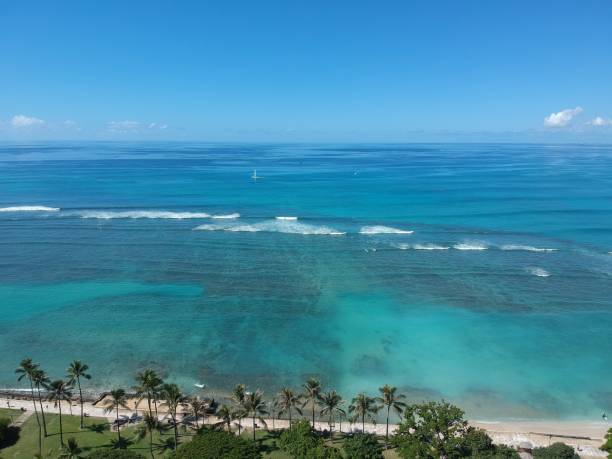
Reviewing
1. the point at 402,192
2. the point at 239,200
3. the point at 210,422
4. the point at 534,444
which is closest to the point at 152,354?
the point at 210,422

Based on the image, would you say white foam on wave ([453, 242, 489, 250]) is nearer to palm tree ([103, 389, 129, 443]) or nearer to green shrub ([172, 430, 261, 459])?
green shrub ([172, 430, 261, 459])

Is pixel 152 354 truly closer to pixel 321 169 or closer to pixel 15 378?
pixel 15 378

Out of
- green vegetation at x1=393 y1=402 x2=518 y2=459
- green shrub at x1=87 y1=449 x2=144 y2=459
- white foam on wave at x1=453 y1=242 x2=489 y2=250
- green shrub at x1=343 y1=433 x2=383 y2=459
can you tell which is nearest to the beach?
green shrub at x1=343 y1=433 x2=383 y2=459

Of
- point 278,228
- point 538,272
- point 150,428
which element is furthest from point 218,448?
point 278,228

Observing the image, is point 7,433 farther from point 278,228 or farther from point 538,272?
point 538,272

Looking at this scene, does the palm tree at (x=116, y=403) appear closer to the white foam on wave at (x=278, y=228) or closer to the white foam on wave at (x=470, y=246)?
the white foam on wave at (x=278, y=228)

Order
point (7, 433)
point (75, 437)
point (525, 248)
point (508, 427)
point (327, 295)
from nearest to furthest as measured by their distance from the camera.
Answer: point (7, 433) < point (75, 437) < point (508, 427) < point (327, 295) < point (525, 248)

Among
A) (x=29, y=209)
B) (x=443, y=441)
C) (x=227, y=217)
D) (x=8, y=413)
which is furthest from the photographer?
(x=29, y=209)
